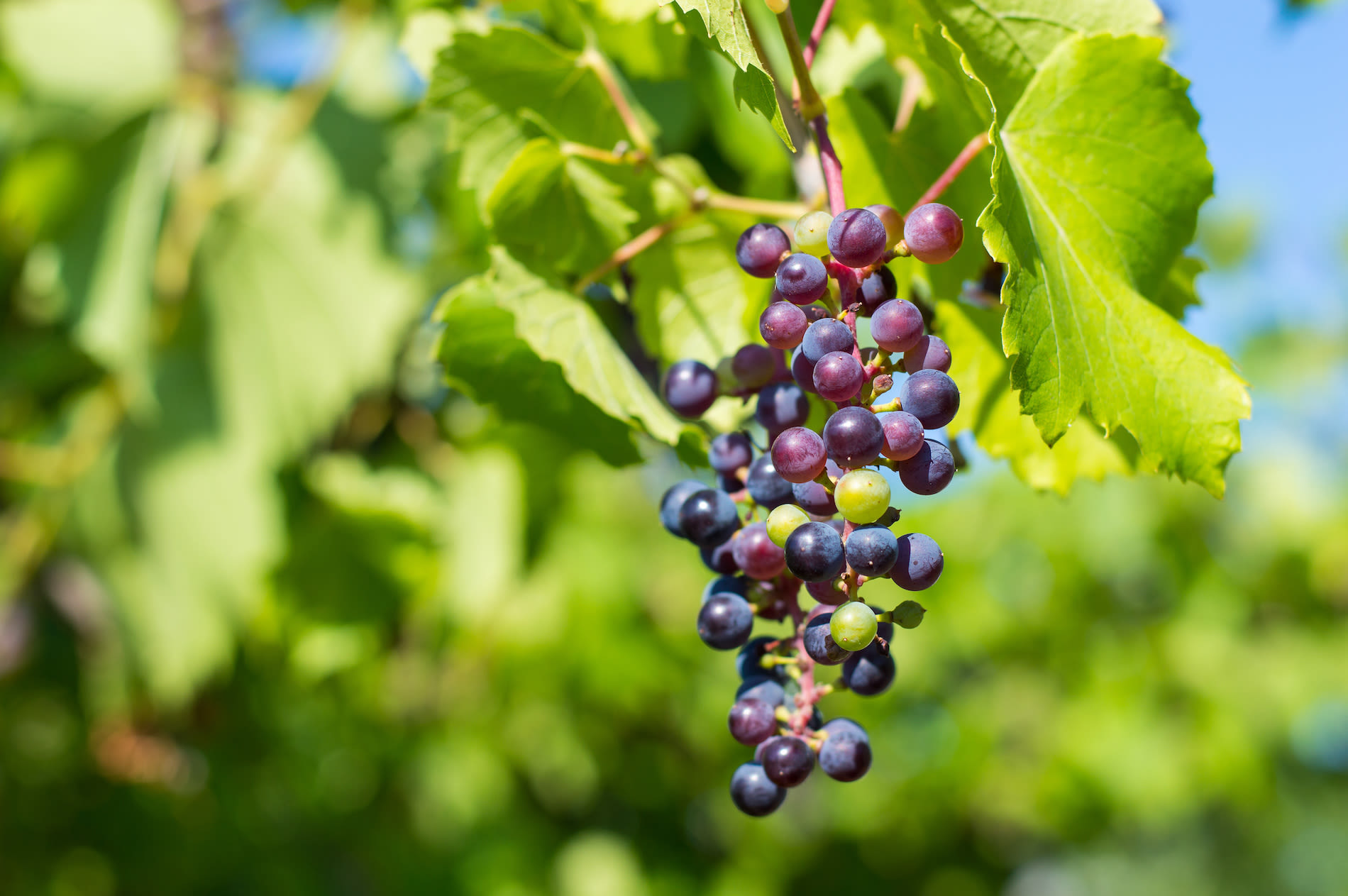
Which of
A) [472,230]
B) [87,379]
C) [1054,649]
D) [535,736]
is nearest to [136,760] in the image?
[87,379]

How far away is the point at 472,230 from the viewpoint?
1219 mm

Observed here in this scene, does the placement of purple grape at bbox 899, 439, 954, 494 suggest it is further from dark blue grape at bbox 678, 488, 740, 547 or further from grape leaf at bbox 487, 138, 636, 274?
grape leaf at bbox 487, 138, 636, 274

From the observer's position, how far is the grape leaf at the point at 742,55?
0.56 meters

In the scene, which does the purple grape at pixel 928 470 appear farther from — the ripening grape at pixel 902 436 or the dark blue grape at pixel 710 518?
the dark blue grape at pixel 710 518

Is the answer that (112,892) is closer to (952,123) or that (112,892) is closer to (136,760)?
(136,760)

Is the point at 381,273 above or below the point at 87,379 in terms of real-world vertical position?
above

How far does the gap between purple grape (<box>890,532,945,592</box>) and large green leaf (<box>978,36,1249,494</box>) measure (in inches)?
4.4

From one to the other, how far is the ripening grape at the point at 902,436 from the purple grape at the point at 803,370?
61 millimetres

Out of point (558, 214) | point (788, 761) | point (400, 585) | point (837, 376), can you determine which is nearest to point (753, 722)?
point (788, 761)

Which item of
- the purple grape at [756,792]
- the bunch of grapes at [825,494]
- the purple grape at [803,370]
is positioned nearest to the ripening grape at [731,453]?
the bunch of grapes at [825,494]

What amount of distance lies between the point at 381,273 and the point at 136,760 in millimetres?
1597

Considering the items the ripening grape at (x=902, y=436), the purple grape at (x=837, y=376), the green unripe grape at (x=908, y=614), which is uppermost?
the purple grape at (x=837, y=376)

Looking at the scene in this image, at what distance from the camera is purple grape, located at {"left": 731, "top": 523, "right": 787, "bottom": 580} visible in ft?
2.21

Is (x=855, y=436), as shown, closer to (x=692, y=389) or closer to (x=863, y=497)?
(x=863, y=497)
